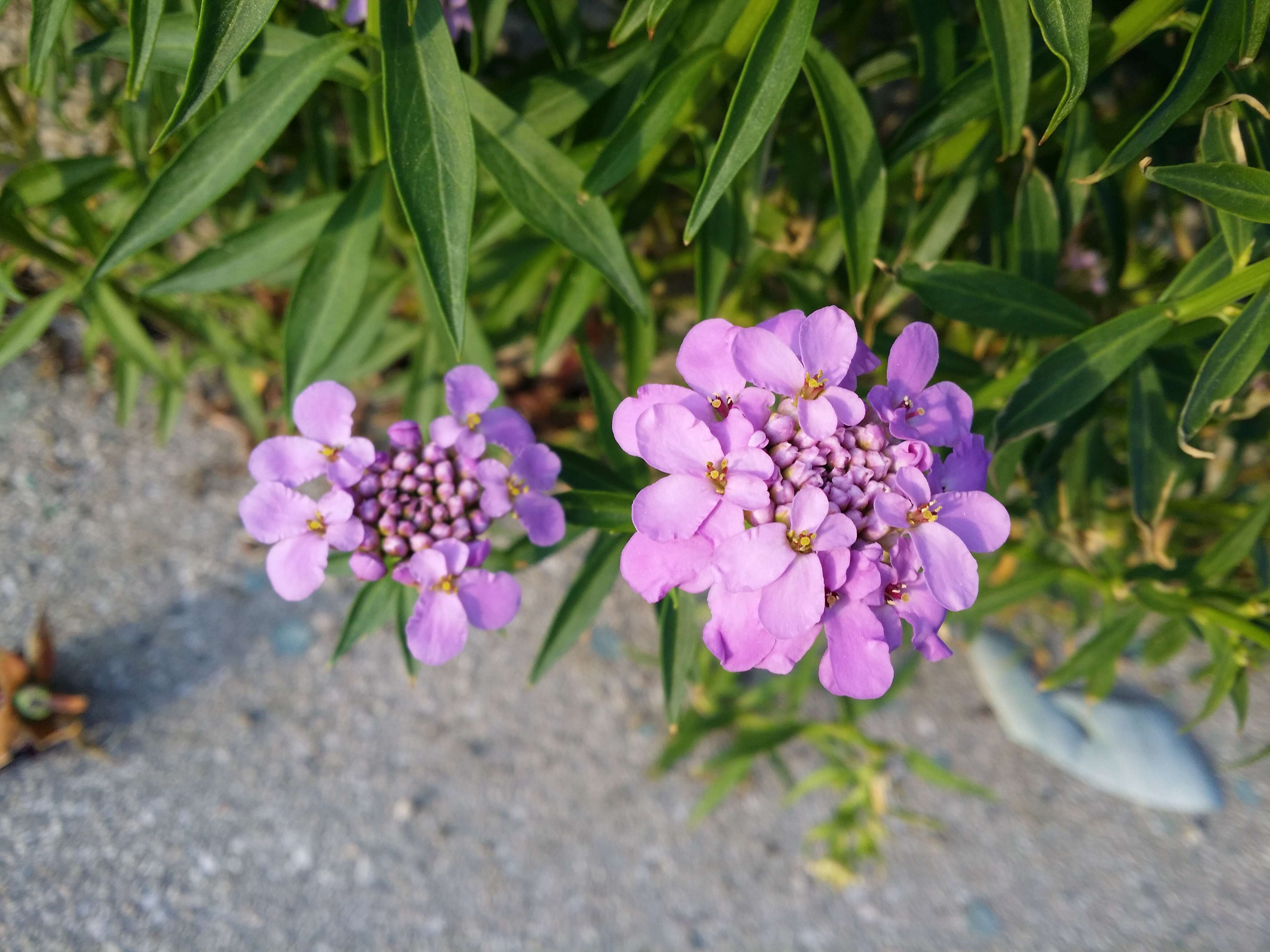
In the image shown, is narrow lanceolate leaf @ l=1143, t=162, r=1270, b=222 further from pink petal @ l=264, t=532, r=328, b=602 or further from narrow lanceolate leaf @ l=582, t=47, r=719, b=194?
pink petal @ l=264, t=532, r=328, b=602

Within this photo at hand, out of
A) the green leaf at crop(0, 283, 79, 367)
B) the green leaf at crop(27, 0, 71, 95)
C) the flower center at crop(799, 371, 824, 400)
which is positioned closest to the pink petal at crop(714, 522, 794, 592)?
the flower center at crop(799, 371, 824, 400)

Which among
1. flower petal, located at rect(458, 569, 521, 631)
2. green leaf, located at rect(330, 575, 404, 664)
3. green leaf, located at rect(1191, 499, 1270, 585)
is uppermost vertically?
flower petal, located at rect(458, 569, 521, 631)

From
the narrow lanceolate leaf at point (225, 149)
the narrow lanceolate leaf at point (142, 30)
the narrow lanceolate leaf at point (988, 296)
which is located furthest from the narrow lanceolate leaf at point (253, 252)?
the narrow lanceolate leaf at point (988, 296)

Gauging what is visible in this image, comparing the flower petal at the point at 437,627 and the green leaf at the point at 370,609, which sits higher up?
the flower petal at the point at 437,627

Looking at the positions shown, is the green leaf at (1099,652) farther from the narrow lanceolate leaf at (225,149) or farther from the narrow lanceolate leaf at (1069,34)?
the narrow lanceolate leaf at (225,149)

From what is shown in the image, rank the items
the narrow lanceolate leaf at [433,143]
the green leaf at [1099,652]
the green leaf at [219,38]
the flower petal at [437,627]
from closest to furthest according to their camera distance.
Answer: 1. the green leaf at [219,38]
2. the narrow lanceolate leaf at [433,143]
3. the flower petal at [437,627]
4. the green leaf at [1099,652]

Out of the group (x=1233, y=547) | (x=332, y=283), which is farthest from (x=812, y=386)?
(x=1233, y=547)

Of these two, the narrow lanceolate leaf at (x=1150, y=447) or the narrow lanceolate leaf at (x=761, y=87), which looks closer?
the narrow lanceolate leaf at (x=761, y=87)

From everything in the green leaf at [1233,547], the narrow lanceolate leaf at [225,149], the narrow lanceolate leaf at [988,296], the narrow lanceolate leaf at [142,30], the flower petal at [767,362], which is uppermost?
the narrow lanceolate leaf at [142,30]
